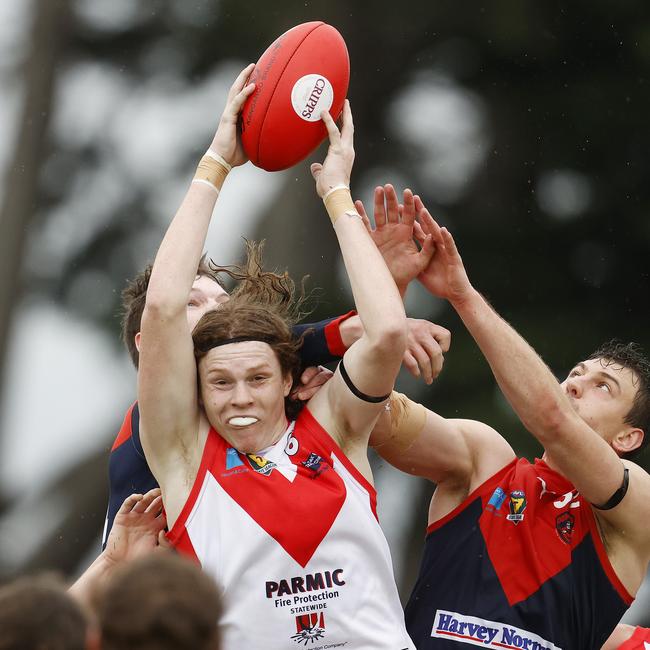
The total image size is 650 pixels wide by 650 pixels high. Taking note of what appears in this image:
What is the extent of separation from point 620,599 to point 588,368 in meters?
0.99

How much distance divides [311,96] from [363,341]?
0.96 m

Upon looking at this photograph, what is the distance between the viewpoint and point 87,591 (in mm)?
5605

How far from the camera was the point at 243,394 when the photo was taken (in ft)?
16.8

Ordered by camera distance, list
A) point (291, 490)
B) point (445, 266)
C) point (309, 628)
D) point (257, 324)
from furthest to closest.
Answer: point (445, 266) < point (257, 324) < point (291, 490) < point (309, 628)

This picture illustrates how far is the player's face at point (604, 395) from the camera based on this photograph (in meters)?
6.23

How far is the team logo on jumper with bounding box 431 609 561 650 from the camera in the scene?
18.9 feet

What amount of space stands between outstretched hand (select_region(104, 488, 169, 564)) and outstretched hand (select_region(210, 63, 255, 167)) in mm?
1248

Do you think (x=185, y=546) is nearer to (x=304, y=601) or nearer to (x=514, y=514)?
(x=304, y=601)

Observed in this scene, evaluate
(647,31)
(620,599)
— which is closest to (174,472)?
(620,599)

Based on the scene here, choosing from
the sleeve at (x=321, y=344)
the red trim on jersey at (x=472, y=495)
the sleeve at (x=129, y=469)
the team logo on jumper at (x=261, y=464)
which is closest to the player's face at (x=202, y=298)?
the sleeve at (x=129, y=469)

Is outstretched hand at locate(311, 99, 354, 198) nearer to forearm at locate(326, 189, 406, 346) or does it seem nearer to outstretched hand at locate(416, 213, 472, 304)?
forearm at locate(326, 189, 406, 346)

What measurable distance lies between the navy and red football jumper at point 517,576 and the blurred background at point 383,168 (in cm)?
498

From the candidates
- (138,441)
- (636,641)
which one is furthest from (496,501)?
(138,441)

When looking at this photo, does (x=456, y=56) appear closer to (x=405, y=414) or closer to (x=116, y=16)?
(x=116, y=16)
